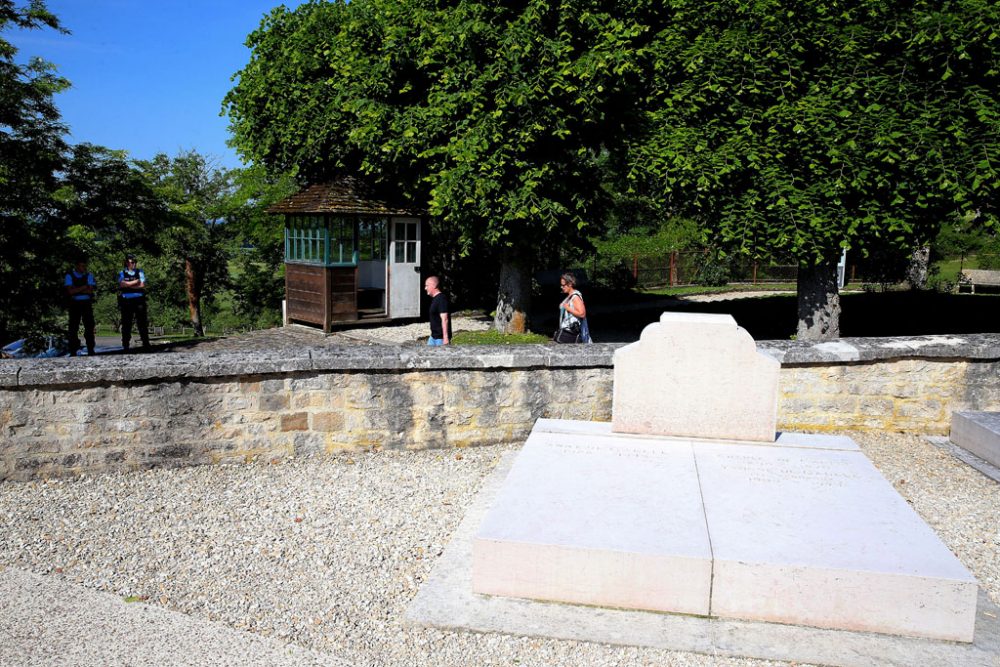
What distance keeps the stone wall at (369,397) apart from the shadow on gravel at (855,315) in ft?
25.7

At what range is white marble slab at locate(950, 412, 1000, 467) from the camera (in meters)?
7.24

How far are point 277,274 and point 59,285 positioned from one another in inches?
830

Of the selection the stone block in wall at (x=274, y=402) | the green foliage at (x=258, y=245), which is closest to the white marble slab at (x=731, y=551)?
the stone block in wall at (x=274, y=402)

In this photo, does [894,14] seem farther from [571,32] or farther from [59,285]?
[59,285]

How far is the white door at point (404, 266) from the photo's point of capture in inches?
724

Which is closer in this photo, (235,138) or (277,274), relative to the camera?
(235,138)

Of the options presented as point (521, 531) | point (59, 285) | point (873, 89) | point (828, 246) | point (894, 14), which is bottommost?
point (521, 531)

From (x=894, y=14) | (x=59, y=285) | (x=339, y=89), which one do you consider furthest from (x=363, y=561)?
(x=339, y=89)

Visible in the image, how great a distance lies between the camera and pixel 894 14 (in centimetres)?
1132

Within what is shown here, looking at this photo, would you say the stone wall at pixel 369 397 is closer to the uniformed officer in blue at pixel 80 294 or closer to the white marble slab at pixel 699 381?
the white marble slab at pixel 699 381

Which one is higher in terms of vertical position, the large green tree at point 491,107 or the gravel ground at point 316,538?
the large green tree at point 491,107

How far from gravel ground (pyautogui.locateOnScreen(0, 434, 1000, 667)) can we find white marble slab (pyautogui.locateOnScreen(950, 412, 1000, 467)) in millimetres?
287

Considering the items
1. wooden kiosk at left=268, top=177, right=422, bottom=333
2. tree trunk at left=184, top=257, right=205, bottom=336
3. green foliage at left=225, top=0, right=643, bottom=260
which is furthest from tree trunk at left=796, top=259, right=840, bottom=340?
tree trunk at left=184, top=257, right=205, bottom=336

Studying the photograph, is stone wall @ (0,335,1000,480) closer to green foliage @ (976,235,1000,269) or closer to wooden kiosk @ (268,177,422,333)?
wooden kiosk @ (268,177,422,333)
